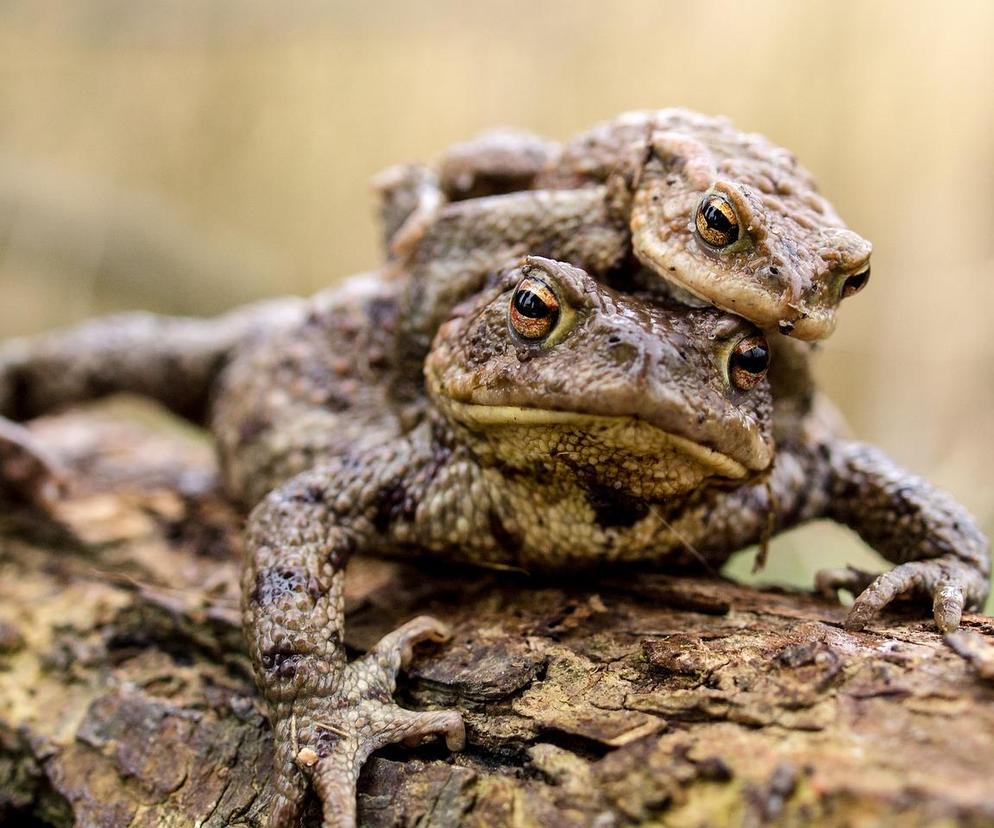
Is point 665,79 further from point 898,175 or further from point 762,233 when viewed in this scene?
point 762,233

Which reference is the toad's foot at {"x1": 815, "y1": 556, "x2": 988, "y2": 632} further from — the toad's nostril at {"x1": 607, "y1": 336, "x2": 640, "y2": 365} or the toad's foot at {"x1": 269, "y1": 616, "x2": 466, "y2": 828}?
the toad's foot at {"x1": 269, "y1": 616, "x2": 466, "y2": 828}

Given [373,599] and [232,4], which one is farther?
[232,4]

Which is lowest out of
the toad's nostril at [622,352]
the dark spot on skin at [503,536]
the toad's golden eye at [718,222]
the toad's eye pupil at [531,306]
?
the dark spot on skin at [503,536]

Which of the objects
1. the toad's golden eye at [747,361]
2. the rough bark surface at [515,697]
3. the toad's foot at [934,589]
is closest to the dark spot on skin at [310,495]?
the rough bark surface at [515,697]

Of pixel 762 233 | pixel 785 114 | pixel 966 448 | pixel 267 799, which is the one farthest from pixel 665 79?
pixel 267 799

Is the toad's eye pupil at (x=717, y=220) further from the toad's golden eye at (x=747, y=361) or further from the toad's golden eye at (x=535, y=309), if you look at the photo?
the toad's golden eye at (x=535, y=309)

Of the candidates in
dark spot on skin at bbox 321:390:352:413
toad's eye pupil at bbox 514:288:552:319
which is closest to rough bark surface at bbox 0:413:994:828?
dark spot on skin at bbox 321:390:352:413

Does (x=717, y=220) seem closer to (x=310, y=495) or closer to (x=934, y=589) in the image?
(x=934, y=589)
